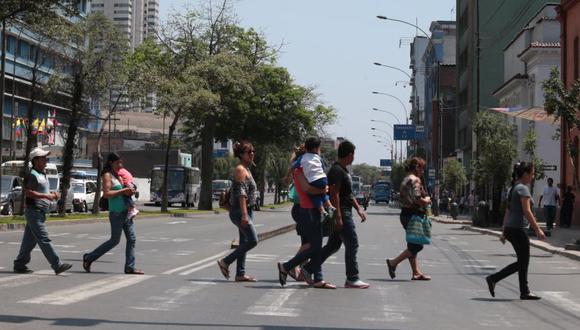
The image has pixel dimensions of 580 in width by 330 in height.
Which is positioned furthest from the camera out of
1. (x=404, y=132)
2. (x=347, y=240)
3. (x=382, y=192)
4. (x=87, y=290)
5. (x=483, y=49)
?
(x=382, y=192)

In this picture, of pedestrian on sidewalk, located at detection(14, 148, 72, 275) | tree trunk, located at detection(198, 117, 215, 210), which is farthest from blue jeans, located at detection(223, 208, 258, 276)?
tree trunk, located at detection(198, 117, 215, 210)

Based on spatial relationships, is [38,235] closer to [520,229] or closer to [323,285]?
[323,285]

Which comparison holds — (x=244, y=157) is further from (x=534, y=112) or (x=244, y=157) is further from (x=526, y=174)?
(x=534, y=112)

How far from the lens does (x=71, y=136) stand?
114 ft

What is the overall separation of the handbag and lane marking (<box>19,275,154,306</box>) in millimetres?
3730

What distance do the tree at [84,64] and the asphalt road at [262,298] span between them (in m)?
18.3

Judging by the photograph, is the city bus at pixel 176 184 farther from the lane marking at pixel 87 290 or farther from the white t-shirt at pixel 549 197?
the lane marking at pixel 87 290

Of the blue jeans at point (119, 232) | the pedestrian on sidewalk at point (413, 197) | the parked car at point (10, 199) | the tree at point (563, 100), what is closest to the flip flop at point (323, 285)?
the pedestrian on sidewalk at point (413, 197)

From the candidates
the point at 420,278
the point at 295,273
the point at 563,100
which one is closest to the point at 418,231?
the point at 420,278

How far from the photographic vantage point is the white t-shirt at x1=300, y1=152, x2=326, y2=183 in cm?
1152

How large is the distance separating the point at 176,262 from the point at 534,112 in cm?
1738

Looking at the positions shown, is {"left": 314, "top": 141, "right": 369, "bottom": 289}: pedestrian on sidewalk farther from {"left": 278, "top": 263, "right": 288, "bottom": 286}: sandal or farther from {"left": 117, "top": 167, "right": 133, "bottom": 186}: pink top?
{"left": 117, "top": 167, "right": 133, "bottom": 186}: pink top

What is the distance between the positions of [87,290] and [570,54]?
3115 centimetres

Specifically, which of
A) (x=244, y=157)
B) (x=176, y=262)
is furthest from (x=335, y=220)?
(x=176, y=262)
